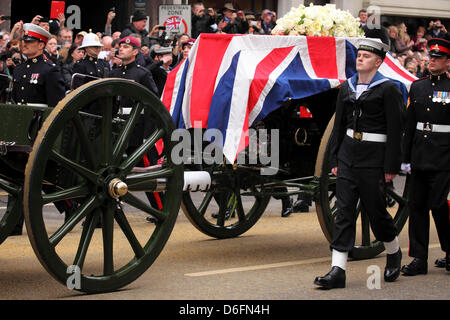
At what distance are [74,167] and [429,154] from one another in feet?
9.53

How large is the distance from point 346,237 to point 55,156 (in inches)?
86.4

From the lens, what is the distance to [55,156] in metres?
5.53

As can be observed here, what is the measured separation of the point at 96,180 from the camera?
19.1 ft

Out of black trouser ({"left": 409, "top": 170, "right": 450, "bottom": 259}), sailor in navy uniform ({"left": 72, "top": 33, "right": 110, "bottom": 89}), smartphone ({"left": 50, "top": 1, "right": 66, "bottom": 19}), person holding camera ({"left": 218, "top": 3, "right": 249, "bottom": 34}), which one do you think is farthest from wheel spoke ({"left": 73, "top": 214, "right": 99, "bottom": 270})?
person holding camera ({"left": 218, "top": 3, "right": 249, "bottom": 34})

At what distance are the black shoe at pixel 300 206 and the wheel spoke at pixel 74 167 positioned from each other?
5.26 m

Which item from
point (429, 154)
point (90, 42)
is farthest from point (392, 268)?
point (90, 42)

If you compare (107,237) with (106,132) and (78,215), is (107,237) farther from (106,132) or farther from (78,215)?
(106,132)

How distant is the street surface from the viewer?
6062mm

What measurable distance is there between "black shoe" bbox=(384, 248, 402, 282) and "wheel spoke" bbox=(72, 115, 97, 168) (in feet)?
7.69

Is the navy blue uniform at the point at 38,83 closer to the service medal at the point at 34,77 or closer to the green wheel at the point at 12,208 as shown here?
the service medal at the point at 34,77

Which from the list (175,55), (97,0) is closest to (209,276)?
(175,55)

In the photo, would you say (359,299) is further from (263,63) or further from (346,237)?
(263,63)

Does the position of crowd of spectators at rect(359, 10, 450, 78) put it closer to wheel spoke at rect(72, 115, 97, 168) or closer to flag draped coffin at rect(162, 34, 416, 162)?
flag draped coffin at rect(162, 34, 416, 162)

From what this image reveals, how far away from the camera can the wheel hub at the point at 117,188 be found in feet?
19.2
